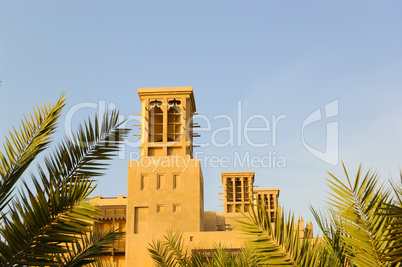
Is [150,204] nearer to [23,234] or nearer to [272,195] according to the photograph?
[23,234]

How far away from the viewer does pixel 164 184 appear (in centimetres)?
2800

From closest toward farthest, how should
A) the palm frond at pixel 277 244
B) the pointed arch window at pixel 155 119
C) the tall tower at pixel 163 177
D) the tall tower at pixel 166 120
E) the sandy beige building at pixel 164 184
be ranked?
1. the palm frond at pixel 277 244
2. the sandy beige building at pixel 164 184
3. the tall tower at pixel 163 177
4. the tall tower at pixel 166 120
5. the pointed arch window at pixel 155 119

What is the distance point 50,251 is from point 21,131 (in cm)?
125

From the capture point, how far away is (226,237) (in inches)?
992

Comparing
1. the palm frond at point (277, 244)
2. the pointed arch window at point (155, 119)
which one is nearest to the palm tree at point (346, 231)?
the palm frond at point (277, 244)

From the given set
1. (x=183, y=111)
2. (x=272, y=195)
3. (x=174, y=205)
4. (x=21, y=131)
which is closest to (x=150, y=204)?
(x=174, y=205)

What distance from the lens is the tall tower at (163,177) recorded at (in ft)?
88.7

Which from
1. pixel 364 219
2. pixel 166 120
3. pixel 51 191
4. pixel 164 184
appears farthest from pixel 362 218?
pixel 166 120

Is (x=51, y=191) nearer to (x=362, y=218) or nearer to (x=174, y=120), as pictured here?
(x=362, y=218)

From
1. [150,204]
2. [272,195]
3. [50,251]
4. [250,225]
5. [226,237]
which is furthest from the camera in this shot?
[272,195]

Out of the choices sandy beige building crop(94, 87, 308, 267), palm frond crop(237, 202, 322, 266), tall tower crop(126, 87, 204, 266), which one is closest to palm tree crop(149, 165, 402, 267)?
palm frond crop(237, 202, 322, 266)

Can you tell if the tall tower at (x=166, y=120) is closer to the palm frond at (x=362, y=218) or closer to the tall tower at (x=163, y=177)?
the tall tower at (x=163, y=177)

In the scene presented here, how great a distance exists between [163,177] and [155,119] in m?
3.77

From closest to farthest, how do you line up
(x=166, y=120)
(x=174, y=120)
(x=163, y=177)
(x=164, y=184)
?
(x=164, y=184)
(x=163, y=177)
(x=166, y=120)
(x=174, y=120)
